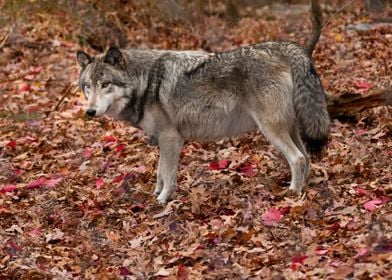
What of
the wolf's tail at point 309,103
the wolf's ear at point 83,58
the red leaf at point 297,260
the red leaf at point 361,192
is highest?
the wolf's ear at point 83,58

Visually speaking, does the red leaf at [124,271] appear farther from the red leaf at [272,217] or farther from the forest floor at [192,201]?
the red leaf at [272,217]

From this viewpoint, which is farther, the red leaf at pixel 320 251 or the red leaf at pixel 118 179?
the red leaf at pixel 118 179

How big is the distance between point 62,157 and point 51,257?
394 centimetres

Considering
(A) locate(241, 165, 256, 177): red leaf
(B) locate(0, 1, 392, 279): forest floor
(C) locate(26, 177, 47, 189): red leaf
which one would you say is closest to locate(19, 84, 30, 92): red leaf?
(B) locate(0, 1, 392, 279): forest floor

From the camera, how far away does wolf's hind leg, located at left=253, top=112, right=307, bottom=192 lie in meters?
7.95

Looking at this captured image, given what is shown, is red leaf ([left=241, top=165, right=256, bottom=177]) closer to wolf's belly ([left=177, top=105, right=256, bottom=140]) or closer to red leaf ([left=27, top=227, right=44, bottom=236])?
wolf's belly ([left=177, top=105, right=256, bottom=140])

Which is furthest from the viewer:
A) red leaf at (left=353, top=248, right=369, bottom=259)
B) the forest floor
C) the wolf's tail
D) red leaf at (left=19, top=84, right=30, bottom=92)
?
red leaf at (left=19, top=84, right=30, bottom=92)

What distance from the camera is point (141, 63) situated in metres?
8.56

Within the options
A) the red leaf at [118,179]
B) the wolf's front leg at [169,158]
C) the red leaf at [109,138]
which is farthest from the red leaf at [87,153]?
the wolf's front leg at [169,158]

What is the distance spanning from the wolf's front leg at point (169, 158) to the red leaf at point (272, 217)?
1.60m

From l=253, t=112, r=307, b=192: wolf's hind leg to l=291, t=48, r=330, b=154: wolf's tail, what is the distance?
0.19 m

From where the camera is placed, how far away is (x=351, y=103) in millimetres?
9984

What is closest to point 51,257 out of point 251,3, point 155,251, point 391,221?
point 155,251

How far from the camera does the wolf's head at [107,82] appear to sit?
8.24 meters
